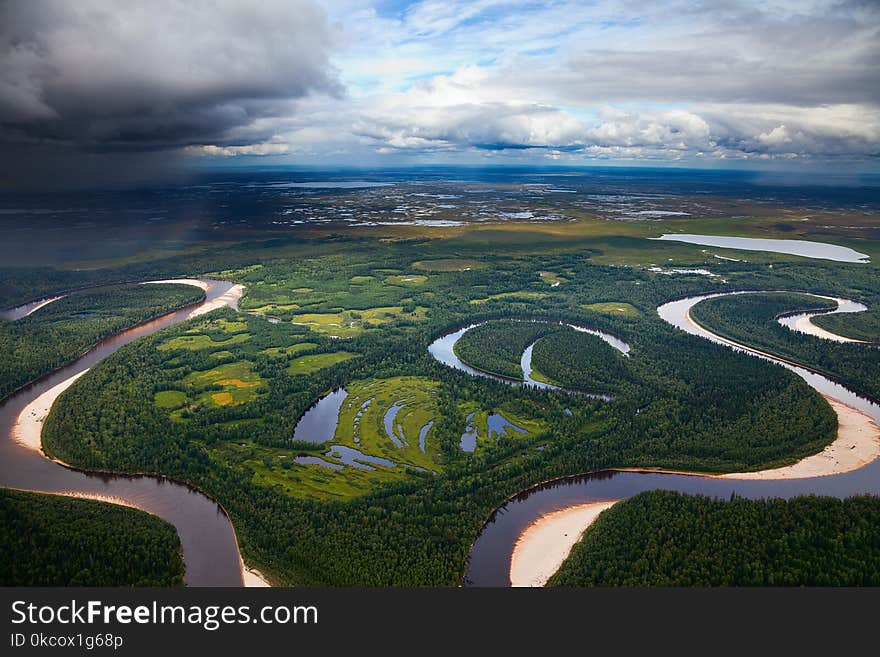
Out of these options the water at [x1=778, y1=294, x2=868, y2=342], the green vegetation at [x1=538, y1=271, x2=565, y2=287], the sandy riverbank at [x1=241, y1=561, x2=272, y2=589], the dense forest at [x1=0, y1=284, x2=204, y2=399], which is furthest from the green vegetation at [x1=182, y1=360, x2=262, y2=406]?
the water at [x1=778, y1=294, x2=868, y2=342]

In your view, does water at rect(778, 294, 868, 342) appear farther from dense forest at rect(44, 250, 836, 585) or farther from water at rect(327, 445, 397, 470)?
water at rect(327, 445, 397, 470)

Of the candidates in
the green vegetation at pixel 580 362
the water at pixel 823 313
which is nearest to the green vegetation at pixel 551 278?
the green vegetation at pixel 580 362

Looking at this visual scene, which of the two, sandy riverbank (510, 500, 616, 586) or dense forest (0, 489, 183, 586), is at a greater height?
dense forest (0, 489, 183, 586)

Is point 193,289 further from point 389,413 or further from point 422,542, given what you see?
point 422,542

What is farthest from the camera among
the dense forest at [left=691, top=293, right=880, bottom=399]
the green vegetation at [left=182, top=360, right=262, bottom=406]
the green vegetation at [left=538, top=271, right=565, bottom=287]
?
the green vegetation at [left=538, top=271, right=565, bottom=287]

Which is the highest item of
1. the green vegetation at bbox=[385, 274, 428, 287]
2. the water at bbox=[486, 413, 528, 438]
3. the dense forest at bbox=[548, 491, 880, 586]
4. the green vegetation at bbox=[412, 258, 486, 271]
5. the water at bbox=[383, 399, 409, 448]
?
the green vegetation at bbox=[412, 258, 486, 271]

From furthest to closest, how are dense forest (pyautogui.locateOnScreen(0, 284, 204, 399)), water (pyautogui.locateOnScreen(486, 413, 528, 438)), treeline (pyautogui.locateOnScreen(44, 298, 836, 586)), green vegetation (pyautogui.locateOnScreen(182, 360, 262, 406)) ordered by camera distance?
dense forest (pyautogui.locateOnScreen(0, 284, 204, 399)) < green vegetation (pyautogui.locateOnScreen(182, 360, 262, 406)) < water (pyautogui.locateOnScreen(486, 413, 528, 438)) < treeline (pyautogui.locateOnScreen(44, 298, 836, 586))
